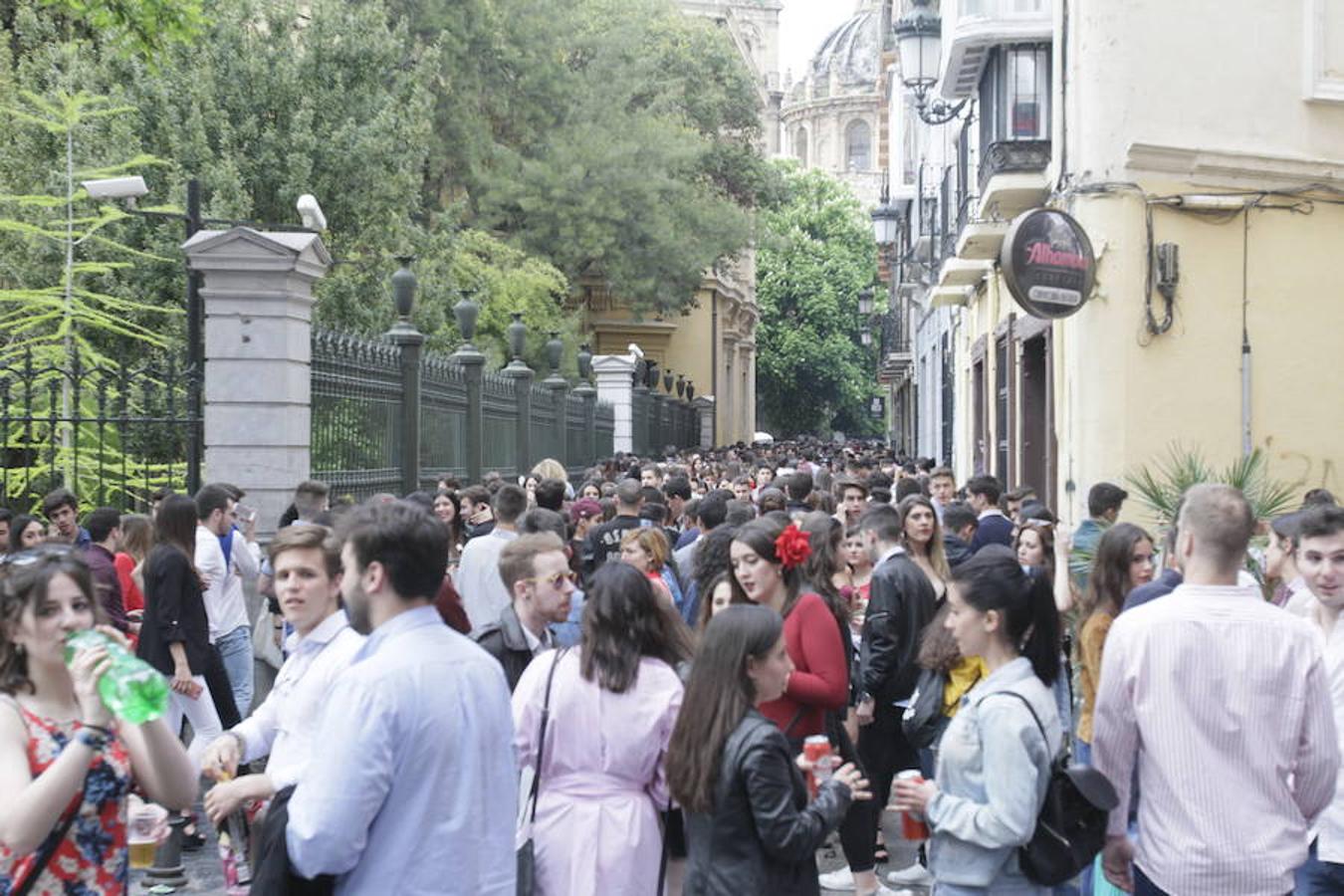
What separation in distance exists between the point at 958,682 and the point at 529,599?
6.39 ft

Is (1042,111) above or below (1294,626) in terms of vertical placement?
above

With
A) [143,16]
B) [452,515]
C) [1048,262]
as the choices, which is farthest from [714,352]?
[452,515]

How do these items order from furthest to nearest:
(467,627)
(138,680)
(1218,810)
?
(467,627) → (1218,810) → (138,680)

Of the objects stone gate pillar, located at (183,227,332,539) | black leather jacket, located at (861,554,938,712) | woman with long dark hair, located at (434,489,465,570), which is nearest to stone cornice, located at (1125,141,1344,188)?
woman with long dark hair, located at (434,489,465,570)

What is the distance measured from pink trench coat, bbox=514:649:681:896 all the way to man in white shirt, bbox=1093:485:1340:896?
135 centimetres

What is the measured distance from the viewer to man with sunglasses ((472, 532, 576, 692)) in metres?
6.40

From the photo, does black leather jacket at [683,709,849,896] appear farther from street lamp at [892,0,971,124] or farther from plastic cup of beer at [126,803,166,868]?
street lamp at [892,0,971,124]

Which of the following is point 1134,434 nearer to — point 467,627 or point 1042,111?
point 1042,111

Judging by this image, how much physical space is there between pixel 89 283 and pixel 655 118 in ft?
67.1

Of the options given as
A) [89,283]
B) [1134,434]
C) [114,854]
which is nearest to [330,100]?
[89,283]

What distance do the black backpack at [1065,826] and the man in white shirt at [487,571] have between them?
16.4 feet

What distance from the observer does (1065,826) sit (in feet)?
15.8

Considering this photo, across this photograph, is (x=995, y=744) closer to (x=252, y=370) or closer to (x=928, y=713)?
(x=928, y=713)

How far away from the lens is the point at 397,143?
2552 cm
